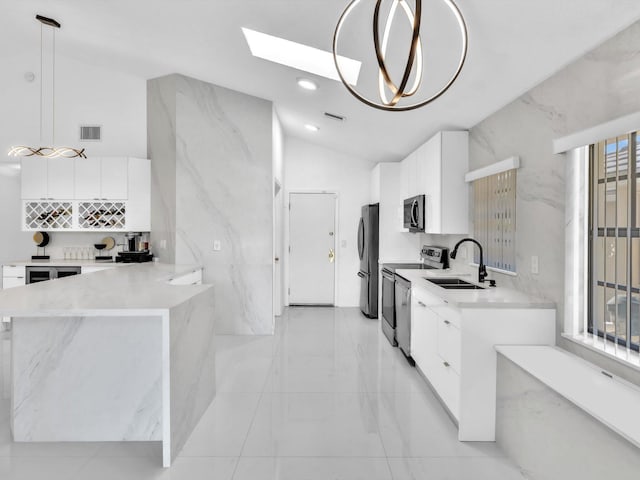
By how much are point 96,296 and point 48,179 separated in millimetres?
Answer: 3411

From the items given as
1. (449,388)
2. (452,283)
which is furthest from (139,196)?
(449,388)

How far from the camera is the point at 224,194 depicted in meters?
4.82

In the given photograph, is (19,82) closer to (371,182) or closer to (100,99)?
(100,99)

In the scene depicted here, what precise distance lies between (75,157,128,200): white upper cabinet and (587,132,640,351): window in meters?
4.84

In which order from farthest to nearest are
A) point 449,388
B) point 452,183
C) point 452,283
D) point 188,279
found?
1. point 188,279
2. point 452,183
3. point 452,283
4. point 449,388

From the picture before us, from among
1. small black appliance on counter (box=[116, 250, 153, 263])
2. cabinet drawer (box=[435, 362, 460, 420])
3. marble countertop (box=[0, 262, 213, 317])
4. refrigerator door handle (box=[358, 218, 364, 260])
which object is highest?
refrigerator door handle (box=[358, 218, 364, 260])

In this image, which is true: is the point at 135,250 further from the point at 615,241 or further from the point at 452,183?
the point at 615,241

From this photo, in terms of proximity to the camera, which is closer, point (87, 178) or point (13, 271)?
point (13, 271)

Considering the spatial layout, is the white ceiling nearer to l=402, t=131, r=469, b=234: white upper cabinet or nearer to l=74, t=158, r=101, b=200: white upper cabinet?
l=402, t=131, r=469, b=234: white upper cabinet

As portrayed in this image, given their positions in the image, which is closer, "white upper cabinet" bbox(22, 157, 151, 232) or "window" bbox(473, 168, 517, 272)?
"window" bbox(473, 168, 517, 272)

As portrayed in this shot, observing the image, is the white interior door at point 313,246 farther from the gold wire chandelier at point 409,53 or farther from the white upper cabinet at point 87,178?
the gold wire chandelier at point 409,53

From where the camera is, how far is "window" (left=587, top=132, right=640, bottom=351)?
177 cm

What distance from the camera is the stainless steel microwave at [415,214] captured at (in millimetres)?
4188

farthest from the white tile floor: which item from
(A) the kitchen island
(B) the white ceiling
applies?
(B) the white ceiling
